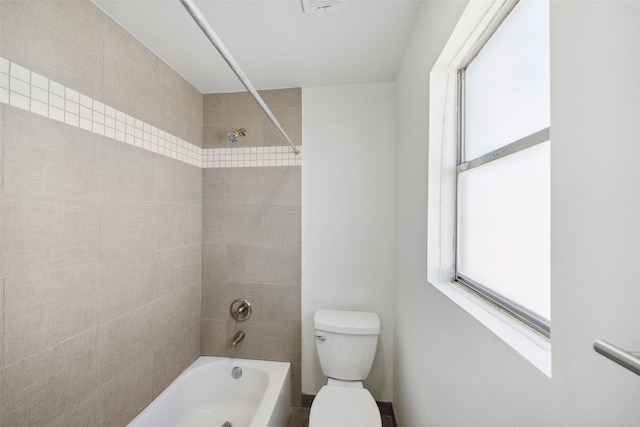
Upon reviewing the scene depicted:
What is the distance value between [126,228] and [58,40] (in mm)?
825

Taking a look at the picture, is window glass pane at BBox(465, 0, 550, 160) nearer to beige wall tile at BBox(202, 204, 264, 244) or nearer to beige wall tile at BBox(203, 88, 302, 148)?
beige wall tile at BBox(203, 88, 302, 148)

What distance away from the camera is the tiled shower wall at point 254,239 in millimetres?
1903

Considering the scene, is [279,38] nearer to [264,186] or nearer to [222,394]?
[264,186]

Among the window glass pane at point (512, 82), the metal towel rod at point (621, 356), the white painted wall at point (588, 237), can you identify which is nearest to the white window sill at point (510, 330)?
the white painted wall at point (588, 237)

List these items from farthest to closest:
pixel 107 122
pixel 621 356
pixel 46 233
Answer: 1. pixel 107 122
2. pixel 46 233
3. pixel 621 356

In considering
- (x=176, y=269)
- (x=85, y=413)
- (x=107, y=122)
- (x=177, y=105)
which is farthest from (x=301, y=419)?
(x=177, y=105)

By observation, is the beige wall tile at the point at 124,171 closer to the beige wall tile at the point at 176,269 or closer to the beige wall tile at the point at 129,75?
the beige wall tile at the point at 129,75

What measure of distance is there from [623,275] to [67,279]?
1.59 meters

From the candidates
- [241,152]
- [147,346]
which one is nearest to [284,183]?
[241,152]

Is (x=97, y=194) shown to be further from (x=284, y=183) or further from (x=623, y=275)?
(x=623, y=275)

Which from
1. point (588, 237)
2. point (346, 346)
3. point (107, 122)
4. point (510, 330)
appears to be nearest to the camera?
point (588, 237)

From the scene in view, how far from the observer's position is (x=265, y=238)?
193 centimetres

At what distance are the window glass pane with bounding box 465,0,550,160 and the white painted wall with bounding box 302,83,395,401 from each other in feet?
2.97

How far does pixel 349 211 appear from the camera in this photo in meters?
1.86
